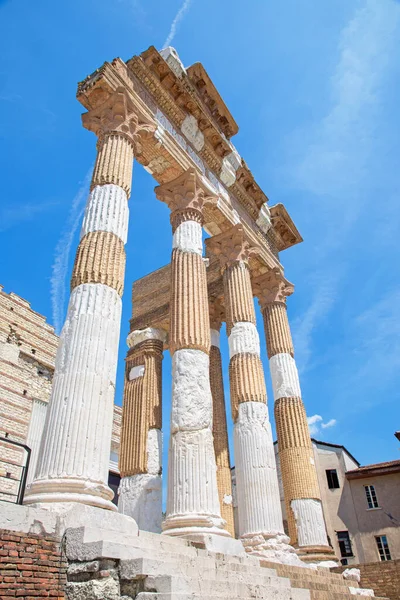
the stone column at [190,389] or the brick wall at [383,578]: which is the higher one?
the stone column at [190,389]

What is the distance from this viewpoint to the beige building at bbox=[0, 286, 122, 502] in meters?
15.1

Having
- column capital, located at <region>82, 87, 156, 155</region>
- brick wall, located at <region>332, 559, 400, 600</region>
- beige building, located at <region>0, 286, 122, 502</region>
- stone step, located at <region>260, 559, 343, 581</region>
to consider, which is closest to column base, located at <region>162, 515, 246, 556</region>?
stone step, located at <region>260, 559, 343, 581</region>

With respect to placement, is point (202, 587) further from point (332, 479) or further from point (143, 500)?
point (332, 479)

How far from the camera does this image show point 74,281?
864cm

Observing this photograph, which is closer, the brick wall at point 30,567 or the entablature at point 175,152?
the brick wall at point 30,567

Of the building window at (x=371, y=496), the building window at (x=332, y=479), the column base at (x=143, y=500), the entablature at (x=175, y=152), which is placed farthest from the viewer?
the building window at (x=332, y=479)

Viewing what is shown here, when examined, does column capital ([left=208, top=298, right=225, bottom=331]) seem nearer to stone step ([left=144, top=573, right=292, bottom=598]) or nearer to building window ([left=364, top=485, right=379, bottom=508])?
stone step ([left=144, top=573, right=292, bottom=598])

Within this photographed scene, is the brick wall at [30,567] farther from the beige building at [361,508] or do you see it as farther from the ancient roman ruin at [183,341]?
the beige building at [361,508]

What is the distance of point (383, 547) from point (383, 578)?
1565cm

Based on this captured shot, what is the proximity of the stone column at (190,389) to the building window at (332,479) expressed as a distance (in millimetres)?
21334

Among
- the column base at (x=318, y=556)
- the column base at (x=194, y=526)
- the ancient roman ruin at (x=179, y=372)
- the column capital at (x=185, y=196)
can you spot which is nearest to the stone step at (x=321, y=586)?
the ancient roman ruin at (x=179, y=372)

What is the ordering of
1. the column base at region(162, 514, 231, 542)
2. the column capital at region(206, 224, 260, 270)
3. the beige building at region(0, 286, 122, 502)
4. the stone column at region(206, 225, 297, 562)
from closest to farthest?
the column base at region(162, 514, 231, 542), the stone column at region(206, 225, 297, 562), the column capital at region(206, 224, 260, 270), the beige building at region(0, 286, 122, 502)

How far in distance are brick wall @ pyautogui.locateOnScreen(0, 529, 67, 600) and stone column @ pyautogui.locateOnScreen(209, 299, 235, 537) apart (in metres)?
8.48

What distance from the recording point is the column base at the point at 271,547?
10336 millimetres
